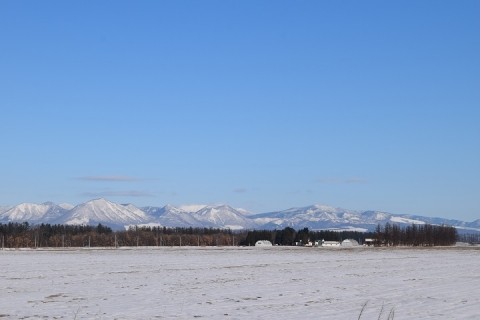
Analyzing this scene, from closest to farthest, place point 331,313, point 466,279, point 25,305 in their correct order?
point 331,313
point 25,305
point 466,279

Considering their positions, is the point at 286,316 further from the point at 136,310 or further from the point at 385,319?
the point at 136,310

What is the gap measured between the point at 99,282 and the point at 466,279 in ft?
71.3

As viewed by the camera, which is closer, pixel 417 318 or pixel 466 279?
pixel 417 318

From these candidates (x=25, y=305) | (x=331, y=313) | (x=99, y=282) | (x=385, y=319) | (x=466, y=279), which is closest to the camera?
(x=385, y=319)

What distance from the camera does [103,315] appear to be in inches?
886

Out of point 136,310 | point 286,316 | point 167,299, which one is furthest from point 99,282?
point 286,316

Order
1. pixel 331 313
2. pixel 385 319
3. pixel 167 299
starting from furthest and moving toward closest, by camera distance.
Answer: pixel 167 299 → pixel 331 313 → pixel 385 319

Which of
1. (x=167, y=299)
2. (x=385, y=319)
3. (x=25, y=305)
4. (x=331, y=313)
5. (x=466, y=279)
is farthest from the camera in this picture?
(x=466, y=279)

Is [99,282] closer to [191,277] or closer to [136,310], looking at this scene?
[191,277]

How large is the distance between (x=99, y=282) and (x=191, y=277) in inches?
271

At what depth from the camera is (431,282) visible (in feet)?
125

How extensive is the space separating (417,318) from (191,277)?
21787 millimetres

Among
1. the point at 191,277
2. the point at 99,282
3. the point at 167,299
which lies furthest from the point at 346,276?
the point at 167,299

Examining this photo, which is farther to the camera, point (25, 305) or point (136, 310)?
point (25, 305)
